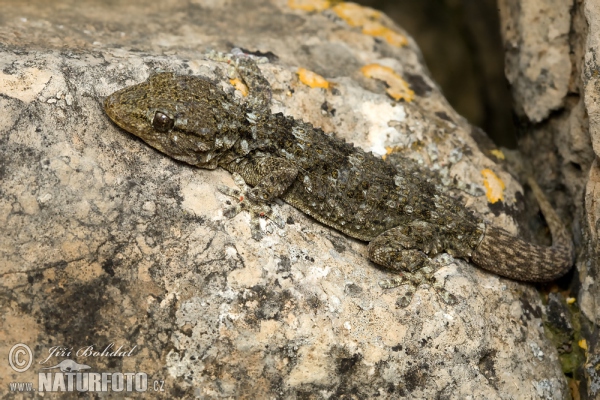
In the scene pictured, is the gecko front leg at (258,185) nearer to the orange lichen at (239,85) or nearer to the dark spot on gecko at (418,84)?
the orange lichen at (239,85)

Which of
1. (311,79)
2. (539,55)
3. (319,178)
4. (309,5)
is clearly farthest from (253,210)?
(539,55)

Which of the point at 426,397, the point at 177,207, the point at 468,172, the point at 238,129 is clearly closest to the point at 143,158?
the point at 177,207

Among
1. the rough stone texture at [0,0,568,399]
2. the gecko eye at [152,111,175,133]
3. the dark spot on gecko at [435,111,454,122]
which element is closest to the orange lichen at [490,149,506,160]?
the dark spot on gecko at [435,111,454,122]

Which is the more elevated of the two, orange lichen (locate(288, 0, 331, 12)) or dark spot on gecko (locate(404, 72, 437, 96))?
orange lichen (locate(288, 0, 331, 12))

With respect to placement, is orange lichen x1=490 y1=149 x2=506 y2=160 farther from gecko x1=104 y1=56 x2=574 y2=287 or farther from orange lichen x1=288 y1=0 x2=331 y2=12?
orange lichen x1=288 y1=0 x2=331 y2=12

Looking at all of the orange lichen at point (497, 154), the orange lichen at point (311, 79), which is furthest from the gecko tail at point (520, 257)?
the orange lichen at point (311, 79)

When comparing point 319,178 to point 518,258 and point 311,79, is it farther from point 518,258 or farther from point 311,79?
point 518,258

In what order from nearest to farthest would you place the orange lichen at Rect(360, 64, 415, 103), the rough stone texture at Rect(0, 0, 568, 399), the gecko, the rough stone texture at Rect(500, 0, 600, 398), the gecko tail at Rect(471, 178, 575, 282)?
1. the rough stone texture at Rect(0, 0, 568, 399)
2. the gecko
3. the rough stone texture at Rect(500, 0, 600, 398)
4. the gecko tail at Rect(471, 178, 575, 282)
5. the orange lichen at Rect(360, 64, 415, 103)
